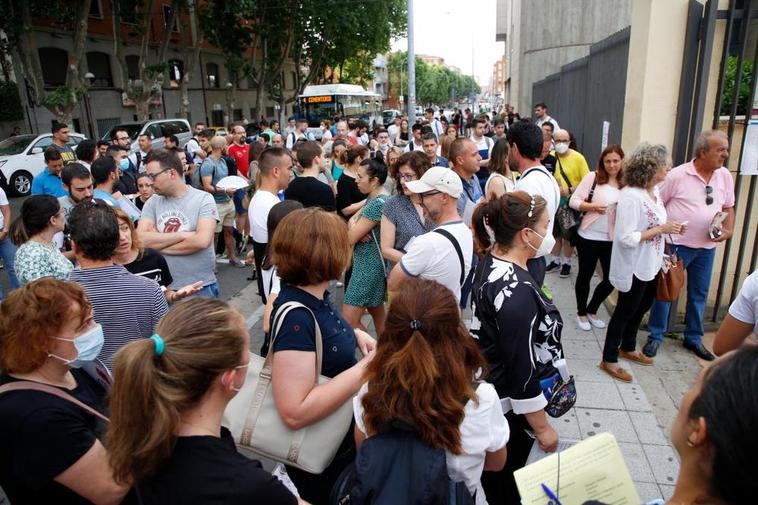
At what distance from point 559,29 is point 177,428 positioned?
906 inches

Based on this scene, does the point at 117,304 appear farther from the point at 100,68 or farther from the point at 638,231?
the point at 100,68

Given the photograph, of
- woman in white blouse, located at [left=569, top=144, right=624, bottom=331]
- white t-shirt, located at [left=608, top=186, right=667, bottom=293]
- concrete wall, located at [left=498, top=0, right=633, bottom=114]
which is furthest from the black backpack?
concrete wall, located at [left=498, top=0, right=633, bottom=114]

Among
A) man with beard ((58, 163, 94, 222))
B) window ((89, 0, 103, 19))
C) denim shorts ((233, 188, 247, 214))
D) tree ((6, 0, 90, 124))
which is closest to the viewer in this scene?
man with beard ((58, 163, 94, 222))

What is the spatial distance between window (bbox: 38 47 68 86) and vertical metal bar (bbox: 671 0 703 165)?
1039 inches

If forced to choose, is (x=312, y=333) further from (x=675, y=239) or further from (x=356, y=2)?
(x=356, y=2)

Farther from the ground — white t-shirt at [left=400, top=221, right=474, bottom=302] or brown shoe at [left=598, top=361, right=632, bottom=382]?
white t-shirt at [left=400, top=221, right=474, bottom=302]

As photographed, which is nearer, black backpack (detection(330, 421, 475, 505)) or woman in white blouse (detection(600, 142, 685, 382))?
black backpack (detection(330, 421, 475, 505))

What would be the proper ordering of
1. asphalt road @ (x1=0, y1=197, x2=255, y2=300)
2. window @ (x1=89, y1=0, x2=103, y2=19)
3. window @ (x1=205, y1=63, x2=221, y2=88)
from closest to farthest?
1. asphalt road @ (x1=0, y1=197, x2=255, y2=300)
2. window @ (x1=89, y1=0, x2=103, y2=19)
3. window @ (x1=205, y1=63, x2=221, y2=88)

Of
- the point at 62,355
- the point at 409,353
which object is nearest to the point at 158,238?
the point at 62,355

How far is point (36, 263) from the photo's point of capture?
3145 millimetres

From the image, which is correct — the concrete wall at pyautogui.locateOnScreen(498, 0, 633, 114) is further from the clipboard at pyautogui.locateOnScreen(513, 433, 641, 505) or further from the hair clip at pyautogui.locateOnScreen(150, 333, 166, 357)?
the hair clip at pyautogui.locateOnScreen(150, 333, 166, 357)

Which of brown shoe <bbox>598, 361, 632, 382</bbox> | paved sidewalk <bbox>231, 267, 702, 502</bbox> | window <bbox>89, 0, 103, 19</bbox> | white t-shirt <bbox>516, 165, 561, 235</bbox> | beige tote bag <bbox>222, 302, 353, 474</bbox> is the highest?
window <bbox>89, 0, 103, 19</bbox>

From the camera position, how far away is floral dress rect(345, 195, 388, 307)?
386 cm

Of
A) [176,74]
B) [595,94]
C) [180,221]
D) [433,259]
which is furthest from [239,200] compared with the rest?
[176,74]
